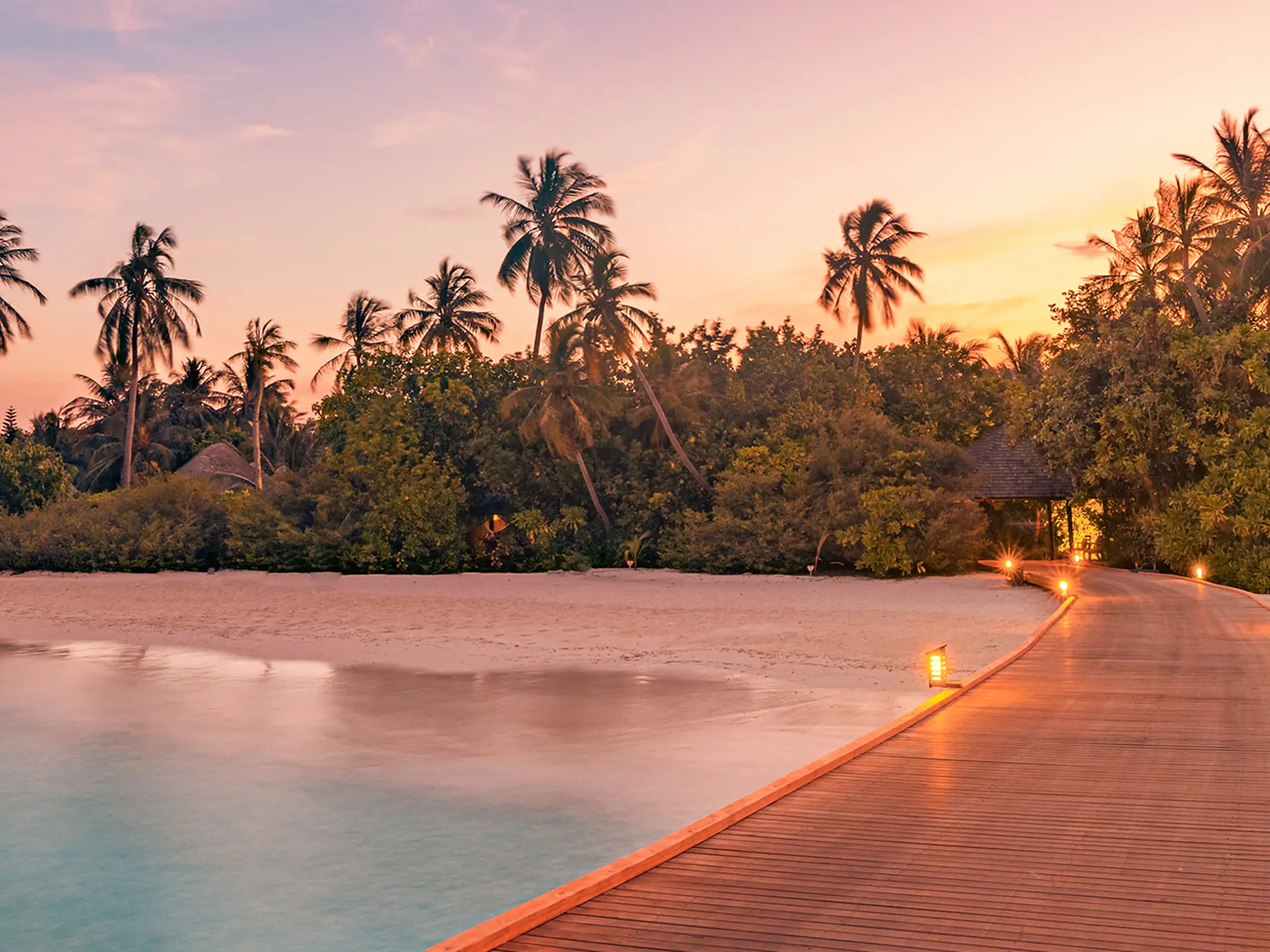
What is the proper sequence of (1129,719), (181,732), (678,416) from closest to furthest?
(1129,719) → (181,732) → (678,416)

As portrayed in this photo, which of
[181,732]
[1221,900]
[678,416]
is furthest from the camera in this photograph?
[678,416]

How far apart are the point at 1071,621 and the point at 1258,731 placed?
8.18 meters

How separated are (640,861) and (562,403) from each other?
26947mm

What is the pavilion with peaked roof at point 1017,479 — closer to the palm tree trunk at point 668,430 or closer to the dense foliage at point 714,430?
the dense foliage at point 714,430

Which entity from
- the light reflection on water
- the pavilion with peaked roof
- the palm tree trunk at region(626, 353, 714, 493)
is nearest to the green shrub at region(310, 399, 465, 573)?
the palm tree trunk at region(626, 353, 714, 493)

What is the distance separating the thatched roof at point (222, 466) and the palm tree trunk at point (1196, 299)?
38.1 m

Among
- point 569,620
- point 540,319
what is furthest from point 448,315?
point 569,620

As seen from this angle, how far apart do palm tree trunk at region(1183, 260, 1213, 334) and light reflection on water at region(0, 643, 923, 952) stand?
17.9 m

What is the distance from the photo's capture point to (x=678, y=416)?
1348 inches

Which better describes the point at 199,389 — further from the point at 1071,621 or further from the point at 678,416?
the point at 1071,621

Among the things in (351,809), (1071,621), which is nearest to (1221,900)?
(351,809)

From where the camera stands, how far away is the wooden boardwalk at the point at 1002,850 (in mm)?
4773

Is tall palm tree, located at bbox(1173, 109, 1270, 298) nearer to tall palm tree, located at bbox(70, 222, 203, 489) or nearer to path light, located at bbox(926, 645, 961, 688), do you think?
path light, located at bbox(926, 645, 961, 688)

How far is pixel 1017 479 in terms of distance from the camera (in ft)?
104
